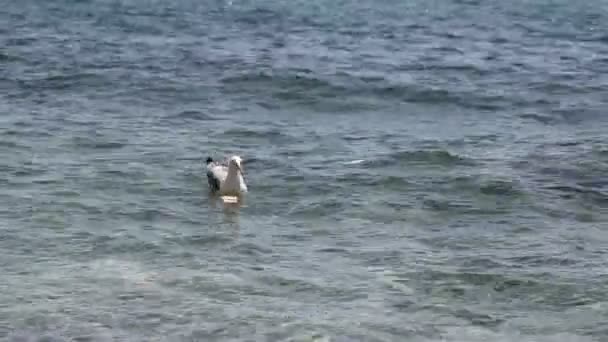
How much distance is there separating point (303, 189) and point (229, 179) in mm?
1152

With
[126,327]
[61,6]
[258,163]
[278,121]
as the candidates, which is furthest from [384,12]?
[126,327]

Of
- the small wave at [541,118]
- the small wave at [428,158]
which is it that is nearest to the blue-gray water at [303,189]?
the small wave at [428,158]

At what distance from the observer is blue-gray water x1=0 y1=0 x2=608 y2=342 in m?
11.7

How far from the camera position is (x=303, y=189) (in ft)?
53.9

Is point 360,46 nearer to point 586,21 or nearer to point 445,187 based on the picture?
point 586,21

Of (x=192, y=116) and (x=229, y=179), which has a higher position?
(x=229, y=179)

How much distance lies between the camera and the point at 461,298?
1219cm

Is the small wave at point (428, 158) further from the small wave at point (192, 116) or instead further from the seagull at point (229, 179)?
the small wave at point (192, 116)

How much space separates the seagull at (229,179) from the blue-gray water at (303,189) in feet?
0.91

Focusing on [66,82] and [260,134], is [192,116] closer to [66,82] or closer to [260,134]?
[260,134]

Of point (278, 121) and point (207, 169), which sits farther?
point (278, 121)

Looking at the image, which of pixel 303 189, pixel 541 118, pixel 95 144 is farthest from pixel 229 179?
pixel 541 118

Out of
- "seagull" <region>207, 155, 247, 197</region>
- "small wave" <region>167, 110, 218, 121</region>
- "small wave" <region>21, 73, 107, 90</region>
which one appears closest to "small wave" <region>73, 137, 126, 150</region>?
"small wave" <region>167, 110, 218, 121</region>

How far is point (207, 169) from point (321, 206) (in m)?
2.05
